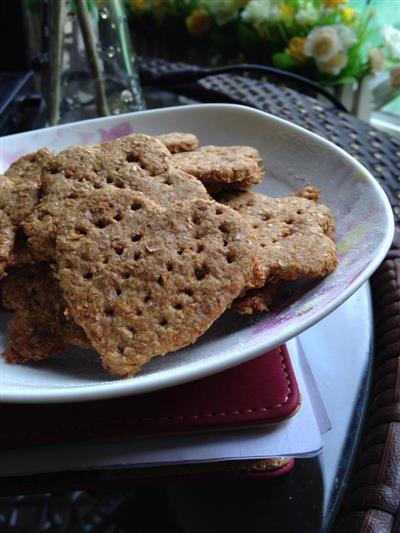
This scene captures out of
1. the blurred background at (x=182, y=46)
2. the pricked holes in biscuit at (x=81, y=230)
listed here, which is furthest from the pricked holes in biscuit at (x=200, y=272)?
the blurred background at (x=182, y=46)

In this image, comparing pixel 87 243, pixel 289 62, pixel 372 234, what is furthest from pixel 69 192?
pixel 289 62

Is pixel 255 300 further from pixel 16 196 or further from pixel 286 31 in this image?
pixel 286 31

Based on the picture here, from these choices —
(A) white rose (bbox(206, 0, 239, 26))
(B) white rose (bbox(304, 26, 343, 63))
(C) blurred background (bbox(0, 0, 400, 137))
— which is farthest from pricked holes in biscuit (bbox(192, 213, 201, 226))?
(A) white rose (bbox(206, 0, 239, 26))

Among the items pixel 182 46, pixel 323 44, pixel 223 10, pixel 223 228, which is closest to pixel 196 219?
pixel 223 228

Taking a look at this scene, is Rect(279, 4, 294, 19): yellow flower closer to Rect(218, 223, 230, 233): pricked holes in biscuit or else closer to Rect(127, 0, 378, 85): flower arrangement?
Rect(127, 0, 378, 85): flower arrangement

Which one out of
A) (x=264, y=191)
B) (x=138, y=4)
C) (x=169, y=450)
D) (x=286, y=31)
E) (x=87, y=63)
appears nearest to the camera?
(x=169, y=450)

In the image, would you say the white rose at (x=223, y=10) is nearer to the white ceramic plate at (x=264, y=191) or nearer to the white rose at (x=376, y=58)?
the white rose at (x=376, y=58)
